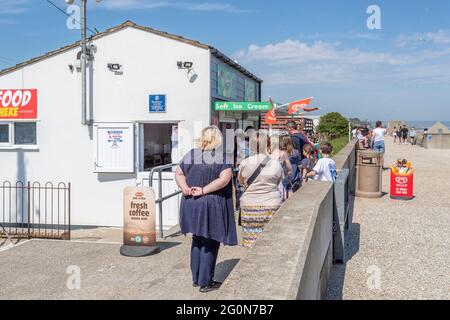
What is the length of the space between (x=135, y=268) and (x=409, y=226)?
4543 millimetres

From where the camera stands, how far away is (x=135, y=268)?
5793 mm

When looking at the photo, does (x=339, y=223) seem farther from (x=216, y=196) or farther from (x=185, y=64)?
(x=185, y=64)

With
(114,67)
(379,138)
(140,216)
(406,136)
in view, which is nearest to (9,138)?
(114,67)

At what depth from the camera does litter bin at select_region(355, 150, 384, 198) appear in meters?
10.6

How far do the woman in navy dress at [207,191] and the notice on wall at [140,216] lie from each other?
1.87m

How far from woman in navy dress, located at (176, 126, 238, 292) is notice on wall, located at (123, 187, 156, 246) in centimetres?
187

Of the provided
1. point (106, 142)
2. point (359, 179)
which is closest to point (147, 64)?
point (106, 142)

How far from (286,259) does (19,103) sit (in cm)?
1082

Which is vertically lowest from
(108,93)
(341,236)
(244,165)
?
(341,236)

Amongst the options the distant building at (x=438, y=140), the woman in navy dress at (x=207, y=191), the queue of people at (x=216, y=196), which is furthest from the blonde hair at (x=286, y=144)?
the distant building at (x=438, y=140)

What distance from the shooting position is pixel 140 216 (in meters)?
6.44

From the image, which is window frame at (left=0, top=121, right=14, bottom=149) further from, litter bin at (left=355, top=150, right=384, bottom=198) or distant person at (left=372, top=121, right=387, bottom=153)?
distant person at (left=372, top=121, right=387, bottom=153)

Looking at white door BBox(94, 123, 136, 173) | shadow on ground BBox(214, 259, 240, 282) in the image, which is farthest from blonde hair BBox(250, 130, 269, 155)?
white door BBox(94, 123, 136, 173)

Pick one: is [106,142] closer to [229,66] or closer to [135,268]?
[229,66]
